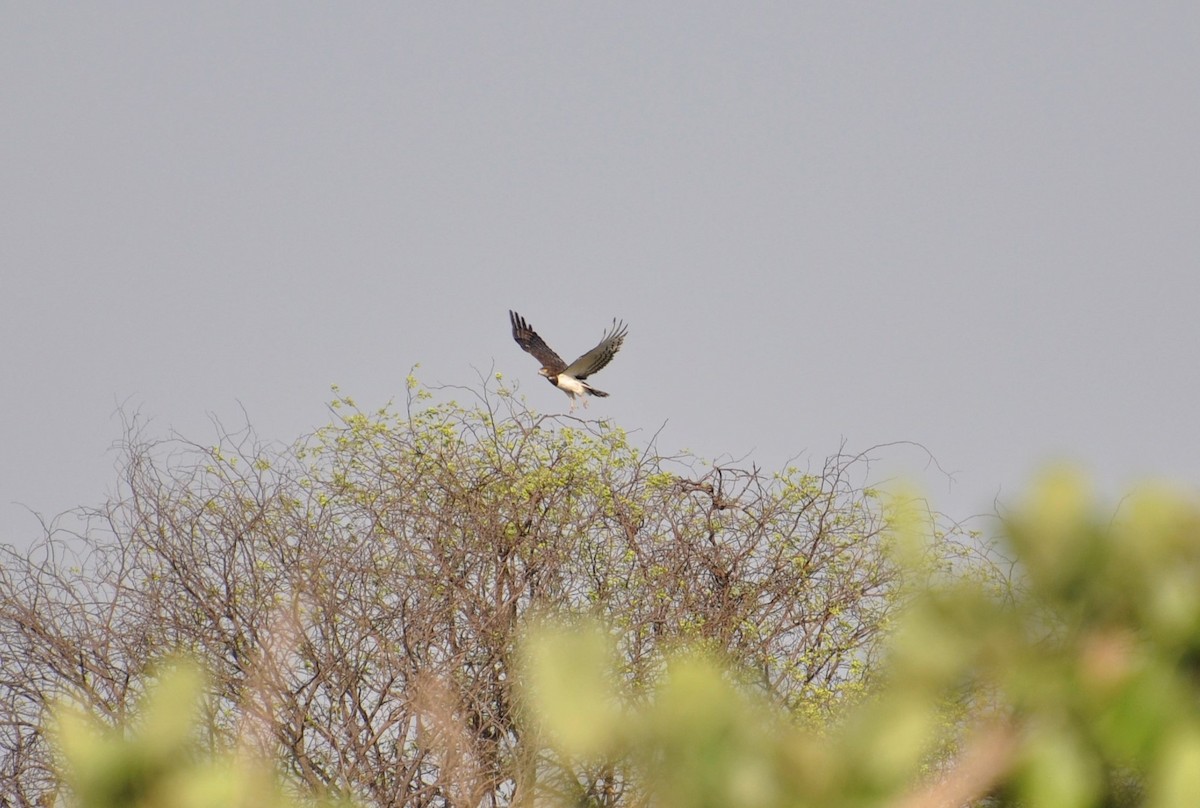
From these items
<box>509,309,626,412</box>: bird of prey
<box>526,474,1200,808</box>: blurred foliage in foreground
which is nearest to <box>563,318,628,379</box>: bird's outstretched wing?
<box>509,309,626,412</box>: bird of prey

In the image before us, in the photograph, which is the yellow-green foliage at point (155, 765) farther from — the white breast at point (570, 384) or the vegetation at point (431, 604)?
the white breast at point (570, 384)

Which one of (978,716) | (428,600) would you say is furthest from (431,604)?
(978,716)

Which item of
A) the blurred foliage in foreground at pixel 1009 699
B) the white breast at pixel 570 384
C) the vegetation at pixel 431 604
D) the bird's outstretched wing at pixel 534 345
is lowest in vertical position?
the blurred foliage in foreground at pixel 1009 699

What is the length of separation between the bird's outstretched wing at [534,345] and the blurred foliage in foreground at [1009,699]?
10.9 metres

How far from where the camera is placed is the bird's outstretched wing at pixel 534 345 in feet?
39.0

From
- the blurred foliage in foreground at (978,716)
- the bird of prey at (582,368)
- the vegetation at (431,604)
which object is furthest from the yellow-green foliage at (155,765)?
the bird of prey at (582,368)

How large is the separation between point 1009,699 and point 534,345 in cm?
1141

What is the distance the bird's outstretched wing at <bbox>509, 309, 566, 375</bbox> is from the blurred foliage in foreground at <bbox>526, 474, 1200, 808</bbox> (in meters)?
10.9

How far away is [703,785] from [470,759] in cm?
758

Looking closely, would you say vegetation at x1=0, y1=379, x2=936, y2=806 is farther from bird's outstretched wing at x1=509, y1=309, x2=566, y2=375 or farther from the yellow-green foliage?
the yellow-green foliage

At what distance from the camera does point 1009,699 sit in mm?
889

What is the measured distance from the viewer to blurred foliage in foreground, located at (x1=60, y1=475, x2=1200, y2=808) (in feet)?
2.55


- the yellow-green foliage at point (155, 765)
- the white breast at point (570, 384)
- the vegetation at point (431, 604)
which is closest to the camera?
the yellow-green foliage at point (155, 765)

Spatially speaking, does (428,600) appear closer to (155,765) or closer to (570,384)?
(570,384)
